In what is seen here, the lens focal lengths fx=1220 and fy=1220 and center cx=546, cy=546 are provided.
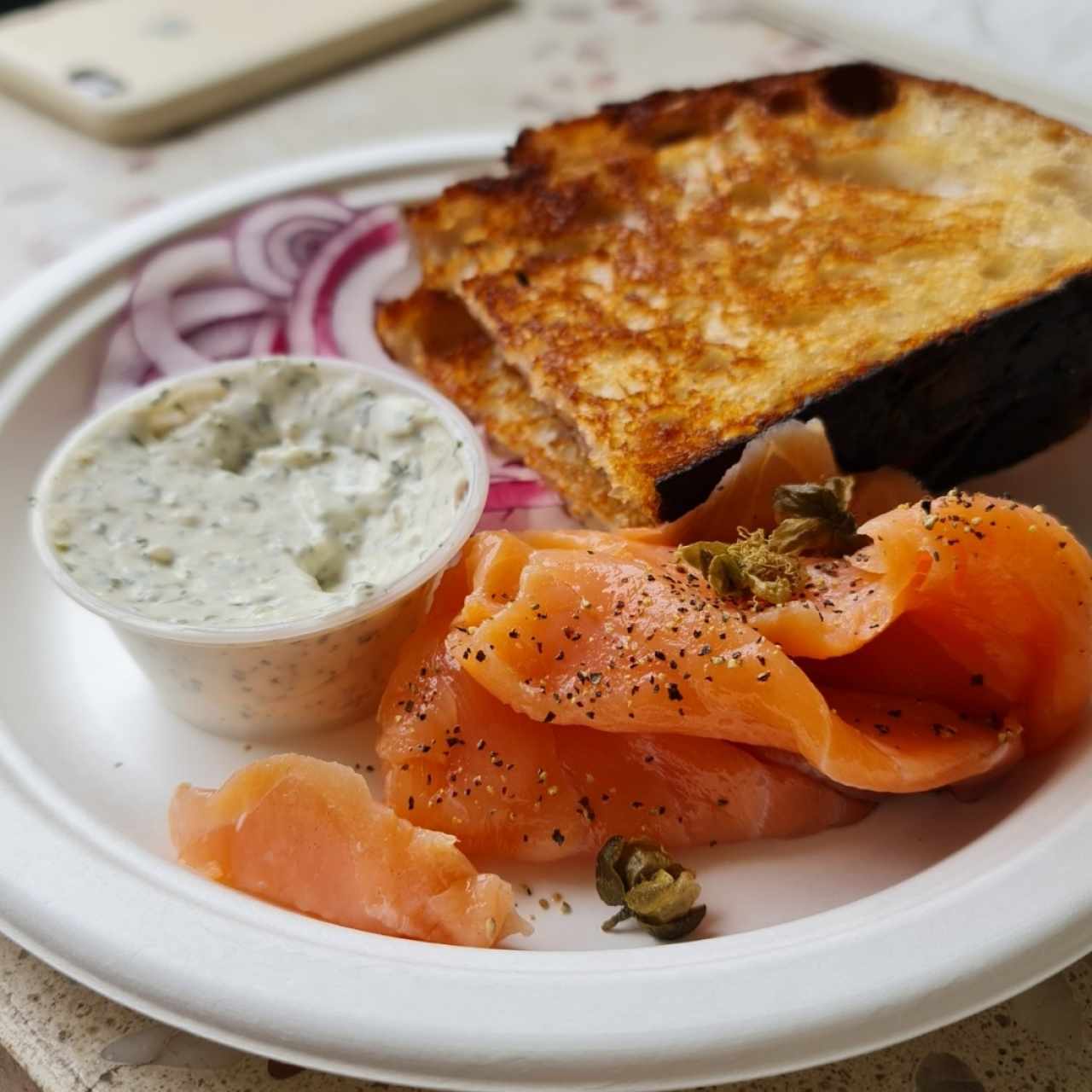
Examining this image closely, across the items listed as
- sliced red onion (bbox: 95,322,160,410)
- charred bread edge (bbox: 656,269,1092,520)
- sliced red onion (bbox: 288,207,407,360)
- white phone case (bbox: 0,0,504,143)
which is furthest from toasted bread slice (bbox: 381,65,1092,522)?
white phone case (bbox: 0,0,504,143)

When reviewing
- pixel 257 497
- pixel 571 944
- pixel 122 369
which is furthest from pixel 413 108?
pixel 571 944

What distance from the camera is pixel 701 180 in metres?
2.47

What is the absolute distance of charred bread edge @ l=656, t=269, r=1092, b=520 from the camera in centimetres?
194

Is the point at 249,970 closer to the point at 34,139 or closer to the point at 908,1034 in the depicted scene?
the point at 908,1034

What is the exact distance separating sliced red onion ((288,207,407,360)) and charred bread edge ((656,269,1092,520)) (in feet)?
3.12

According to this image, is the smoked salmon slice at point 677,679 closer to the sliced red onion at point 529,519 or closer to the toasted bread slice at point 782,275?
the toasted bread slice at point 782,275

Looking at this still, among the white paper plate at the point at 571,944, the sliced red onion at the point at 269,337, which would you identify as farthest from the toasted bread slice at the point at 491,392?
the white paper plate at the point at 571,944

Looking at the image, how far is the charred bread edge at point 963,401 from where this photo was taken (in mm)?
1942

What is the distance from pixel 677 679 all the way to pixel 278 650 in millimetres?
576

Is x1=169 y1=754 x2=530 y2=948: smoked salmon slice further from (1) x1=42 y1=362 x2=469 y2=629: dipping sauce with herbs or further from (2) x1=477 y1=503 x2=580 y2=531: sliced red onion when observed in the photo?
(2) x1=477 y1=503 x2=580 y2=531: sliced red onion

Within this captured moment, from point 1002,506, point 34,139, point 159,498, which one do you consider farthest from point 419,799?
point 34,139

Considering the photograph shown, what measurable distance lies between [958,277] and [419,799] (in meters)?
1.27

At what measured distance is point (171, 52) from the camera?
3715 millimetres

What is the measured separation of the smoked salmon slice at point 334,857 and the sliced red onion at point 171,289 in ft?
3.76
